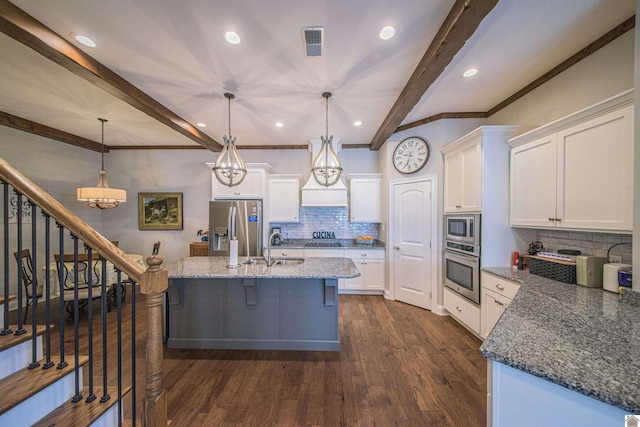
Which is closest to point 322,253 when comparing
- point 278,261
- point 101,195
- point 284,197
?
point 284,197

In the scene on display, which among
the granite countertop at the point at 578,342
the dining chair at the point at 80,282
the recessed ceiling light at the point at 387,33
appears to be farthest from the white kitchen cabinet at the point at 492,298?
the dining chair at the point at 80,282

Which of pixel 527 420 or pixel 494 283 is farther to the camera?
pixel 494 283

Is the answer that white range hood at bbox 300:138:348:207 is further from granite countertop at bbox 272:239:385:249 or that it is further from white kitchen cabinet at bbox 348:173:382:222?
granite countertop at bbox 272:239:385:249

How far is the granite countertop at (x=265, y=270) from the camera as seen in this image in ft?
7.11

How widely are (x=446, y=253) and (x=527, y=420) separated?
2.55 m

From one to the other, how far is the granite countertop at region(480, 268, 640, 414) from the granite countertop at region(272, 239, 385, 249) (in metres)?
2.75

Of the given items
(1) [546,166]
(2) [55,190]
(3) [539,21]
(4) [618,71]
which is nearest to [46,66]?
(2) [55,190]

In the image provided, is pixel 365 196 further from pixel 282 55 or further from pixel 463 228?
pixel 282 55

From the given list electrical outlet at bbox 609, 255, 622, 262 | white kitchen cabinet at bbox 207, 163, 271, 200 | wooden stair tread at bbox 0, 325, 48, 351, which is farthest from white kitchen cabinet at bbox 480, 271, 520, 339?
wooden stair tread at bbox 0, 325, 48, 351

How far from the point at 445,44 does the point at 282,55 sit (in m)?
1.37

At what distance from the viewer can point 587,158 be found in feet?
6.13

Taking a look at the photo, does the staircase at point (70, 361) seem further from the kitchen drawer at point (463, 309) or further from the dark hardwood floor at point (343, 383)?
the kitchen drawer at point (463, 309)

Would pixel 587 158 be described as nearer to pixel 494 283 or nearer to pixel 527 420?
pixel 494 283

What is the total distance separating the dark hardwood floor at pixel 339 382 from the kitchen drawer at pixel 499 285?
2.31ft
